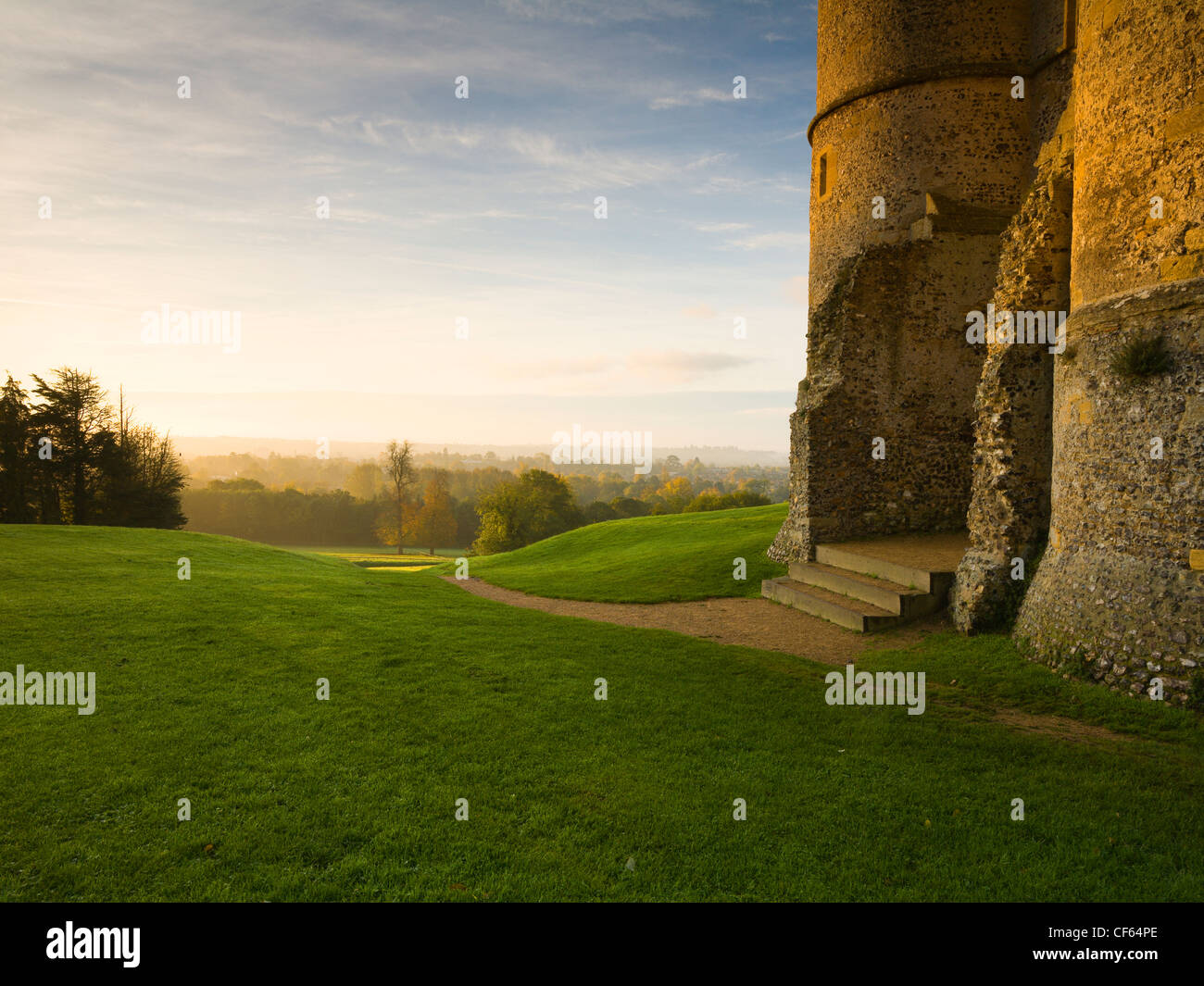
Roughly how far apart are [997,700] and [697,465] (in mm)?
163054

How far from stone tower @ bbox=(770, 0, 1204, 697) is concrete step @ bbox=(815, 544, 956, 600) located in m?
0.47

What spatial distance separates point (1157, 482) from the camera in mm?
8391

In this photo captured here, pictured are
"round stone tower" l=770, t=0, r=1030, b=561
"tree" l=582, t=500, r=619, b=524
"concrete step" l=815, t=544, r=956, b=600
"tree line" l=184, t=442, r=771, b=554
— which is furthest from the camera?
"tree" l=582, t=500, r=619, b=524

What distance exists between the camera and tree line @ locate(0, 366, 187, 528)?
30.4m

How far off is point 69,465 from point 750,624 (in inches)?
1339

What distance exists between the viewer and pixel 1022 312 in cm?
1153

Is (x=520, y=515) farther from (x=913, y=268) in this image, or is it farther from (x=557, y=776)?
(x=557, y=776)

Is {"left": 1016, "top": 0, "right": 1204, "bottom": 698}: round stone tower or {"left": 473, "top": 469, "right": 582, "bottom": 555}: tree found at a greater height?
{"left": 1016, "top": 0, "right": 1204, "bottom": 698}: round stone tower

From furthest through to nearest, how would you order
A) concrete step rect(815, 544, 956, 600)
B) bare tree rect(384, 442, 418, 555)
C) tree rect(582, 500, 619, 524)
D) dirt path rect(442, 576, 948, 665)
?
tree rect(582, 500, 619, 524) < bare tree rect(384, 442, 418, 555) < concrete step rect(815, 544, 956, 600) < dirt path rect(442, 576, 948, 665)


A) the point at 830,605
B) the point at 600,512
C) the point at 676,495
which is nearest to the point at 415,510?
the point at 600,512

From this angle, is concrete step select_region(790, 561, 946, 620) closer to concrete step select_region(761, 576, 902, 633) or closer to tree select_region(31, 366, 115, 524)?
concrete step select_region(761, 576, 902, 633)

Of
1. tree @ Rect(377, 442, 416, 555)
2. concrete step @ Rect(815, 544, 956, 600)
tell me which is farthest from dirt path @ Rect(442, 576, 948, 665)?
tree @ Rect(377, 442, 416, 555)
